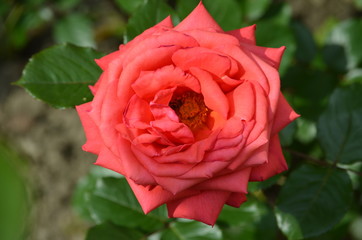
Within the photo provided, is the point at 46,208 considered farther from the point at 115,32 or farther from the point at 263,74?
the point at 263,74

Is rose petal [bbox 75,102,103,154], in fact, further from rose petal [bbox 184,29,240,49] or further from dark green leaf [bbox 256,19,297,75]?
dark green leaf [bbox 256,19,297,75]

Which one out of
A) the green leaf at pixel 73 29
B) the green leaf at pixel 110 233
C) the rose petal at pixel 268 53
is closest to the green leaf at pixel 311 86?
the rose petal at pixel 268 53

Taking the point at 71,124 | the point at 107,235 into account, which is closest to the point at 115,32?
the point at 71,124

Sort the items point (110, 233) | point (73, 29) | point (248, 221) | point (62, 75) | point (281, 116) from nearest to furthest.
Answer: point (281, 116)
point (62, 75)
point (110, 233)
point (248, 221)
point (73, 29)

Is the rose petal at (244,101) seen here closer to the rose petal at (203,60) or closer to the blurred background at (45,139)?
the rose petal at (203,60)

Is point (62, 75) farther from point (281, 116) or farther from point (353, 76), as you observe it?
point (353, 76)

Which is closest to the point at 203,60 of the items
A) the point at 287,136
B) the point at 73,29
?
the point at 287,136

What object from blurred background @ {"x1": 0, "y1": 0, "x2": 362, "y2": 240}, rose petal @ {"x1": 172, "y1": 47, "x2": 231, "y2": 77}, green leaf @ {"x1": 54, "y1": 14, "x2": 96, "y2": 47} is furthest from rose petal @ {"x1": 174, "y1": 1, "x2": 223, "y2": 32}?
blurred background @ {"x1": 0, "y1": 0, "x2": 362, "y2": 240}
